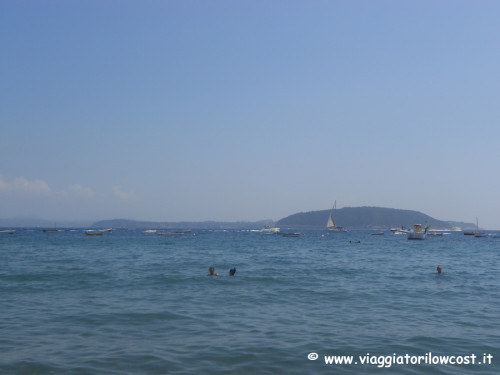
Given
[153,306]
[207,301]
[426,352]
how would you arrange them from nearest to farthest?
[426,352] < [153,306] < [207,301]

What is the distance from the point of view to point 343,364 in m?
13.4

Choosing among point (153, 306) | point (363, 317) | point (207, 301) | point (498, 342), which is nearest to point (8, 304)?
point (153, 306)

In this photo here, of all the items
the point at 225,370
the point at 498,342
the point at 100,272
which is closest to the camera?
the point at 225,370

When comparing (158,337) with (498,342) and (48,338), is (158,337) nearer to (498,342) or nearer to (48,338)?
(48,338)

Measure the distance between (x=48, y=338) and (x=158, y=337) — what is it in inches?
149

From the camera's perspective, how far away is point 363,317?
1956cm

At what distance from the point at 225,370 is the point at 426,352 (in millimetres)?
6656

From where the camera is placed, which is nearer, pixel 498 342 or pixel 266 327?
pixel 498 342

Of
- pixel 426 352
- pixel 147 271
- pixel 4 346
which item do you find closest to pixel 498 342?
pixel 426 352

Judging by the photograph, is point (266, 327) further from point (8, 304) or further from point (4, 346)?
point (8, 304)

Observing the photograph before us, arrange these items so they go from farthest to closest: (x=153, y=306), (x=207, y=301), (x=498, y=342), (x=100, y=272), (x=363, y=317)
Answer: (x=100, y=272) < (x=207, y=301) < (x=153, y=306) < (x=363, y=317) < (x=498, y=342)
